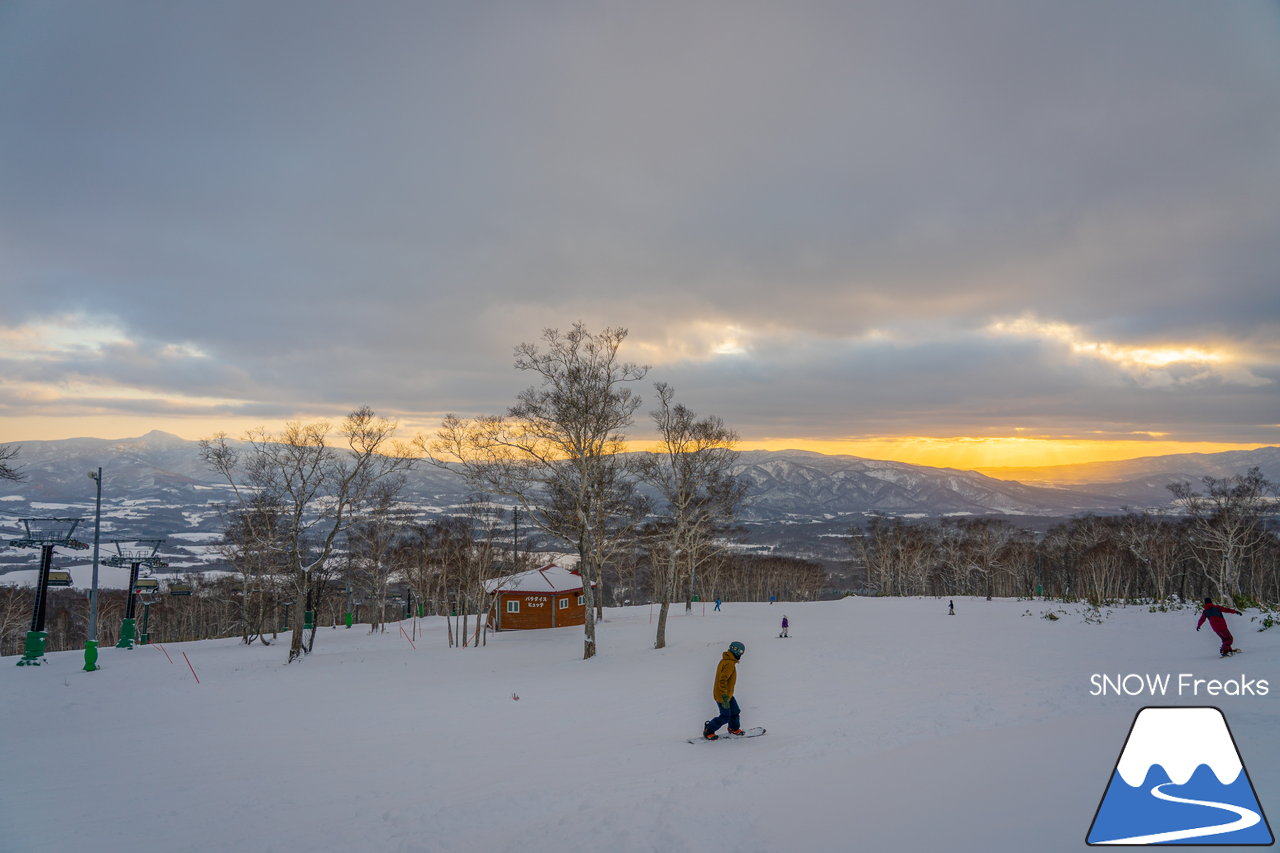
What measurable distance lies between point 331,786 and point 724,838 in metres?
6.95

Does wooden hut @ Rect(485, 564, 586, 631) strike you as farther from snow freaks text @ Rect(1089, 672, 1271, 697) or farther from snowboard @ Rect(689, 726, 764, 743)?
snow freaks text @ Rect(1089, 672, 1271, 697)

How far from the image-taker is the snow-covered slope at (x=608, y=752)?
23.4ft

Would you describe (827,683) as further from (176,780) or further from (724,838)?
(176,780)

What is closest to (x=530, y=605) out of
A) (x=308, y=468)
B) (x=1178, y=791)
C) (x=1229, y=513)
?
(x=308, y=468)

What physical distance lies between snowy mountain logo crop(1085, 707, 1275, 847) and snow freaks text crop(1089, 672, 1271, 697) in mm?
7567

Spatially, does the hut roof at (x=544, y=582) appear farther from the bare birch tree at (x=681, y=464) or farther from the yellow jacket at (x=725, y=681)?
the yellow jacket at (x=725, y=681)

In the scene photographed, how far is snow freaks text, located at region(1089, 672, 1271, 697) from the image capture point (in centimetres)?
1252

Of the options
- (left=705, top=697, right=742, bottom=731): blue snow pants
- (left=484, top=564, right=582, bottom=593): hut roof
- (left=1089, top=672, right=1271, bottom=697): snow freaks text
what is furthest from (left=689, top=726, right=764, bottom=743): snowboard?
(left=484, top=564, right=582, bottom=593): hut roof

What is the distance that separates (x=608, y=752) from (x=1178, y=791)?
8.12 meters

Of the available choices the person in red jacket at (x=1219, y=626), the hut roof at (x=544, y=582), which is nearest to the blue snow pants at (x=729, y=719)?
the person in red jacket at (x=1219, y=626)

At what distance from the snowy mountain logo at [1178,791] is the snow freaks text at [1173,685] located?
24.8 feet

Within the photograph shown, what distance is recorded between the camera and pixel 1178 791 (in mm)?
6234

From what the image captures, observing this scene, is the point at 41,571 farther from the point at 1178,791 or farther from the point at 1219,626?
the point at 1219,626

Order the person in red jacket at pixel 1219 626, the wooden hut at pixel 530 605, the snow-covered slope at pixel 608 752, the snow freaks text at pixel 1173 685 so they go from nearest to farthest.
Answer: the snow-covered slope at pixel 608 752 → the snow freaks text at pixel 1173 685 → the person in red jacket at pixel 1219 626 → the wooden hut at pixel 530 605
